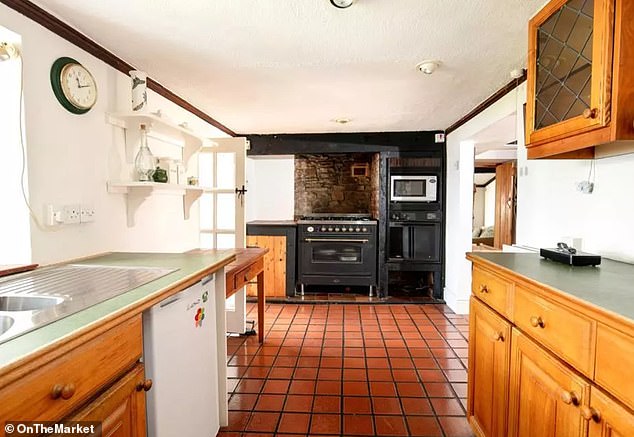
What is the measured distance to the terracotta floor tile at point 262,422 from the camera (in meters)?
1.87

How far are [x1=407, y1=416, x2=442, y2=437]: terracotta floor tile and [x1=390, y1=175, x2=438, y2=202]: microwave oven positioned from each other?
8.99 feet

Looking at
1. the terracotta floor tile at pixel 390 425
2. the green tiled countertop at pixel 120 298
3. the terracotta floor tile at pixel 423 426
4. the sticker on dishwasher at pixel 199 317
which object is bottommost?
the terracotta floor tile at pixel 390 425

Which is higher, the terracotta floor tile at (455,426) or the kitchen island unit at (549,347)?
the kitchen island unit at (549,347)

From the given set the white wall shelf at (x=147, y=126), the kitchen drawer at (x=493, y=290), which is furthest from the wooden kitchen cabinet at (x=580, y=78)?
the white wall shelf at (x=147, y=126)

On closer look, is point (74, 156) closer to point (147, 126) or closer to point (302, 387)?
point (147, 126)

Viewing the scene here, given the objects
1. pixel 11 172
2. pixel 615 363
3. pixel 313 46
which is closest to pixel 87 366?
pixel 11 172

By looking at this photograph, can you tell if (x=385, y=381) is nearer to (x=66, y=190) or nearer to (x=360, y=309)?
(x=360, y=309)

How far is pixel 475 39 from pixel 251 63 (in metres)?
1.27

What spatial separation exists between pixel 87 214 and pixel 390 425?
1964 millimetres

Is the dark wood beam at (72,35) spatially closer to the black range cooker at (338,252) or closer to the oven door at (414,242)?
the black range cooker at (338,252)

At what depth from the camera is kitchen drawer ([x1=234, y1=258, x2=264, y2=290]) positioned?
2.39m

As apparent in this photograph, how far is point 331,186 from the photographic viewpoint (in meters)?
5.14

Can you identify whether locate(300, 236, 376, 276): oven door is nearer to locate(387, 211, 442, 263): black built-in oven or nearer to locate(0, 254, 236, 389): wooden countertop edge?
locate(387, 211, 442, 263): black built-in oven

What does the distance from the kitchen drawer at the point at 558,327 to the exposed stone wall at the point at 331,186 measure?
3.83 meters
